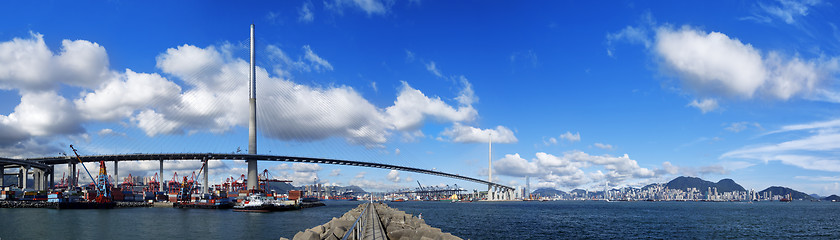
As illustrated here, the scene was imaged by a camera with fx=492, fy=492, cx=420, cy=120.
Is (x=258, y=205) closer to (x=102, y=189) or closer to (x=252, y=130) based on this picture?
(x=252, y=130)

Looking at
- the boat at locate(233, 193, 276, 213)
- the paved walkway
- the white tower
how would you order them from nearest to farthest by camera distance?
1. the paved walkway
2. the boat at locate(233, 193, 276, 213)
3. the white tower

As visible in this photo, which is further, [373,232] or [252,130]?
[252,130]

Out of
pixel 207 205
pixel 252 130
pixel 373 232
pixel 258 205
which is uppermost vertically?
pixel 252 130

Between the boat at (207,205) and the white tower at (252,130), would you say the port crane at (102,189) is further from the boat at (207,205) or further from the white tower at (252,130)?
the white tower at (252,130)

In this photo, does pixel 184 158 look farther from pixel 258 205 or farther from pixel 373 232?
pixel 373 232

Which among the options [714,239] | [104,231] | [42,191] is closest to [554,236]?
[714,239]

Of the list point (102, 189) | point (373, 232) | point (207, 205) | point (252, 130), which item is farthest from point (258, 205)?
point (373, 232)

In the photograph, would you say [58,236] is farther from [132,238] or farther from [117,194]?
[117,194]

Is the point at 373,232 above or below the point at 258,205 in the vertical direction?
above

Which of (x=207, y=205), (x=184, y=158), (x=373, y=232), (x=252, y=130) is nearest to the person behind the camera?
(x=373, y=232)

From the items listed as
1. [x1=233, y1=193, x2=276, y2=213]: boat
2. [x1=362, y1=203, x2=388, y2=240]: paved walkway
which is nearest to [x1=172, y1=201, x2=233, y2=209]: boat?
[x1=233, y1=193, x2=276, y2=213]: boat

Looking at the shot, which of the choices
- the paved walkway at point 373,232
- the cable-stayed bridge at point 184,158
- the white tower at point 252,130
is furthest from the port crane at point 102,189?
the paved walkway at point 373,232

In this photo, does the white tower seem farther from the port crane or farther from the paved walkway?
the paved walkway

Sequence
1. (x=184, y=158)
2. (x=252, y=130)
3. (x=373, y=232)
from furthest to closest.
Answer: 1. (x=184, y=158)
2. (x=252, y=130)
3. (x=373, y=232)
